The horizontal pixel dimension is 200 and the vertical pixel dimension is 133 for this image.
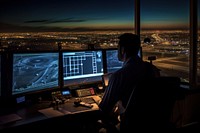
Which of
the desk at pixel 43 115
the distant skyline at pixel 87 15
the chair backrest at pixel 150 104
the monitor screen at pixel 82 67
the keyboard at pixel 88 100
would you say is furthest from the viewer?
the distant skyline at pixel 87 15

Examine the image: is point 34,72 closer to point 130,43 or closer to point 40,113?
point 40,113

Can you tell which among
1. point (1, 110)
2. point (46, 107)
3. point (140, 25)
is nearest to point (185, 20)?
point (140, 25)

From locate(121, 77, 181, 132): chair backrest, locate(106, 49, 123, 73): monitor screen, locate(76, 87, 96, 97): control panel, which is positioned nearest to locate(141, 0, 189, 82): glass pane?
locate(106, 49, 123, 73): monitor screen

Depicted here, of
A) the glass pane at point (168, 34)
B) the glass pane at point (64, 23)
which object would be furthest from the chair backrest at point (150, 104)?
the glass pane at point (168, 34)

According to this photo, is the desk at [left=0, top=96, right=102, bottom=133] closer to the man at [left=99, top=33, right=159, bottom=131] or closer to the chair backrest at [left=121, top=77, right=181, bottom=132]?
the man at [left=99, top=33, right=159, bottom=131]

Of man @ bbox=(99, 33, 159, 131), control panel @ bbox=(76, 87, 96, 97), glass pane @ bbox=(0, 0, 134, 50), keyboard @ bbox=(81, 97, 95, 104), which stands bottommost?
keyboard @ bbox=(81, 97, 95, 104)

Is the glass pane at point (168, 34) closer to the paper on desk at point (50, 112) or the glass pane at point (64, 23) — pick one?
the glass pane at point (64, 23)

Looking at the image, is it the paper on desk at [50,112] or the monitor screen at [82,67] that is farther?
the monitor screen at [82,67]
